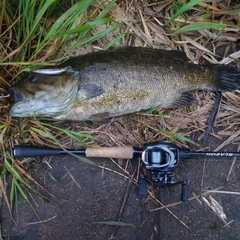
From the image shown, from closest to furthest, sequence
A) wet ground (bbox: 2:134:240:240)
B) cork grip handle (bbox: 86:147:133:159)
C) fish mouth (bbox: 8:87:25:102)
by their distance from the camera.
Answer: fish mouth (bbox: 8:87:25:102) < cork grip handle (bbox: 86:147:133:159) < wet ground (bbox: 2:134:240:240)

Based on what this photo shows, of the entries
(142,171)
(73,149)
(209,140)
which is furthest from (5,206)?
(209,140)

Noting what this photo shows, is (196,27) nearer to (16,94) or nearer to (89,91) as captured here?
(89,91)

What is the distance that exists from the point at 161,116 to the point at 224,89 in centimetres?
63

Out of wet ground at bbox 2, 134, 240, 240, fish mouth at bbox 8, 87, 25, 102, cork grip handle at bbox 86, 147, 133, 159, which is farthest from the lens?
wet ground at bbox 2, 134, 240, 240

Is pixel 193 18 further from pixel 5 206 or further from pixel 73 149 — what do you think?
pixel 5 206

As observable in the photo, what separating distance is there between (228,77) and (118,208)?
1547mm

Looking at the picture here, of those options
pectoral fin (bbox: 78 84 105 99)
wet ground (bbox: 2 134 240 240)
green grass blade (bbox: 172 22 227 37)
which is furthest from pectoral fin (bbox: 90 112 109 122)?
green grass blade (bbox: 172 22 227 37)

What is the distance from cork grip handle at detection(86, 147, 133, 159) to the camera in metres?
2.66

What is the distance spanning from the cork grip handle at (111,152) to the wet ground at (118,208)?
0.21 meters

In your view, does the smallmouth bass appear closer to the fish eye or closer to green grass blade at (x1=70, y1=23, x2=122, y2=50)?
the fish eye

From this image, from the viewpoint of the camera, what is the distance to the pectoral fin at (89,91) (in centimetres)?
258

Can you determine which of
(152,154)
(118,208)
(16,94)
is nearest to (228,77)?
(152,154)

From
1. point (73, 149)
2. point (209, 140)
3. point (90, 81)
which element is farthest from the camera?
point (209, 140)

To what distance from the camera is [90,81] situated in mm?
2598
